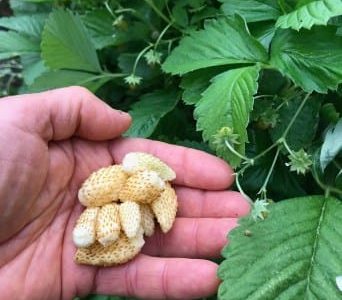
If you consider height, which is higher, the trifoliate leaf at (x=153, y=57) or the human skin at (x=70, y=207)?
the trifoliate leaf at (x=153, y=57)

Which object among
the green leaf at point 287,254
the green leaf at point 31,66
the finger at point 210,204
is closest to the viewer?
the green leaf at point 287,254

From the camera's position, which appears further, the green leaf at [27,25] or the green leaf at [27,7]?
the green leaf at [27,7]

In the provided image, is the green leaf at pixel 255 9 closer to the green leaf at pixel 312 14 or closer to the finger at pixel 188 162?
the green leaf at pixel 312 14

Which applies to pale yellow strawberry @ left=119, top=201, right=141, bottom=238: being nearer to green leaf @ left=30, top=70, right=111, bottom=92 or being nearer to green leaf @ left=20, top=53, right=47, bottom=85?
green leaf @ left=30, top=70, right=111, bottom=92

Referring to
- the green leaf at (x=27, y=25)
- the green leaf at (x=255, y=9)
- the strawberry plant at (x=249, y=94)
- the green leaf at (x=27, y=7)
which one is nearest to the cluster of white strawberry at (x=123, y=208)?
the strawberry plant at (x=249, y=94)

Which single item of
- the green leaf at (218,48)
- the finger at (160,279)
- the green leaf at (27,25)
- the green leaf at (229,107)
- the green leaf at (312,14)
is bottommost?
the finger at (160,279)

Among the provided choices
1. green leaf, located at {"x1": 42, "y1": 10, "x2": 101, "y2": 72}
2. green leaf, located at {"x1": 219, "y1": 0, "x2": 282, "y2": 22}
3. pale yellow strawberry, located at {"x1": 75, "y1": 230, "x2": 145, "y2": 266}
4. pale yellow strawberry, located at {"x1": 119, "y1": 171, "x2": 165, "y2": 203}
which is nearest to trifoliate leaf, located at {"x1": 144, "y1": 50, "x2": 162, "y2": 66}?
green leaf, located at {"x1": 42, "y1": 10, "x2": 101, "y2": 72}
